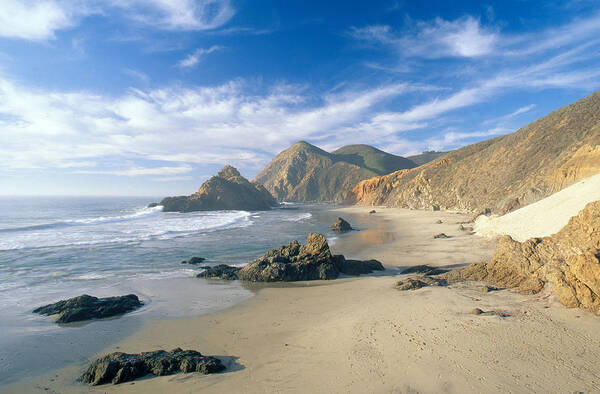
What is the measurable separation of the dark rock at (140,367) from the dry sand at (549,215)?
51.5 feet

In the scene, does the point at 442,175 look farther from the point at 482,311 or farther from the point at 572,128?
the point at 482,311

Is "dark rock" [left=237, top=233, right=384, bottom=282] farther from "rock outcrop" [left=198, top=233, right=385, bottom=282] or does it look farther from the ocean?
the ocean

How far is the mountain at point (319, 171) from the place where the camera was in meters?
136

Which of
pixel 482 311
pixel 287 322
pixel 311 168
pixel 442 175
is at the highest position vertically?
pixel 311 168

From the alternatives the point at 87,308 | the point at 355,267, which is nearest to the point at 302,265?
the point at 355,267

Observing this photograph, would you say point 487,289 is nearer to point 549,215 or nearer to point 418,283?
point 418,283

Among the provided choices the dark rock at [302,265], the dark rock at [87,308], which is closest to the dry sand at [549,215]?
the dark rock at [302,265]

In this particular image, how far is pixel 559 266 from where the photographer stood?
7695mm

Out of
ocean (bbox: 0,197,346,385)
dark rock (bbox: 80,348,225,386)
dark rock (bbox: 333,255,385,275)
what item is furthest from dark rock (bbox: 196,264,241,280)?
dark rock (bbox: 80,348,225,386)

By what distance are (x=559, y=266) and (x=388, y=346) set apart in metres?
5.52

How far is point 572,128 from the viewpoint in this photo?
3891 centimetres

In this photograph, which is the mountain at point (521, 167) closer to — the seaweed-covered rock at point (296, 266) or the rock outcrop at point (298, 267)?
the rock outcrop at point (298, 267)

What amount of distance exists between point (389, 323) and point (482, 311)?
2.39 metres

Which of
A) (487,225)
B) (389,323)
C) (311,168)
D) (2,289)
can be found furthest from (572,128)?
(311,168)
